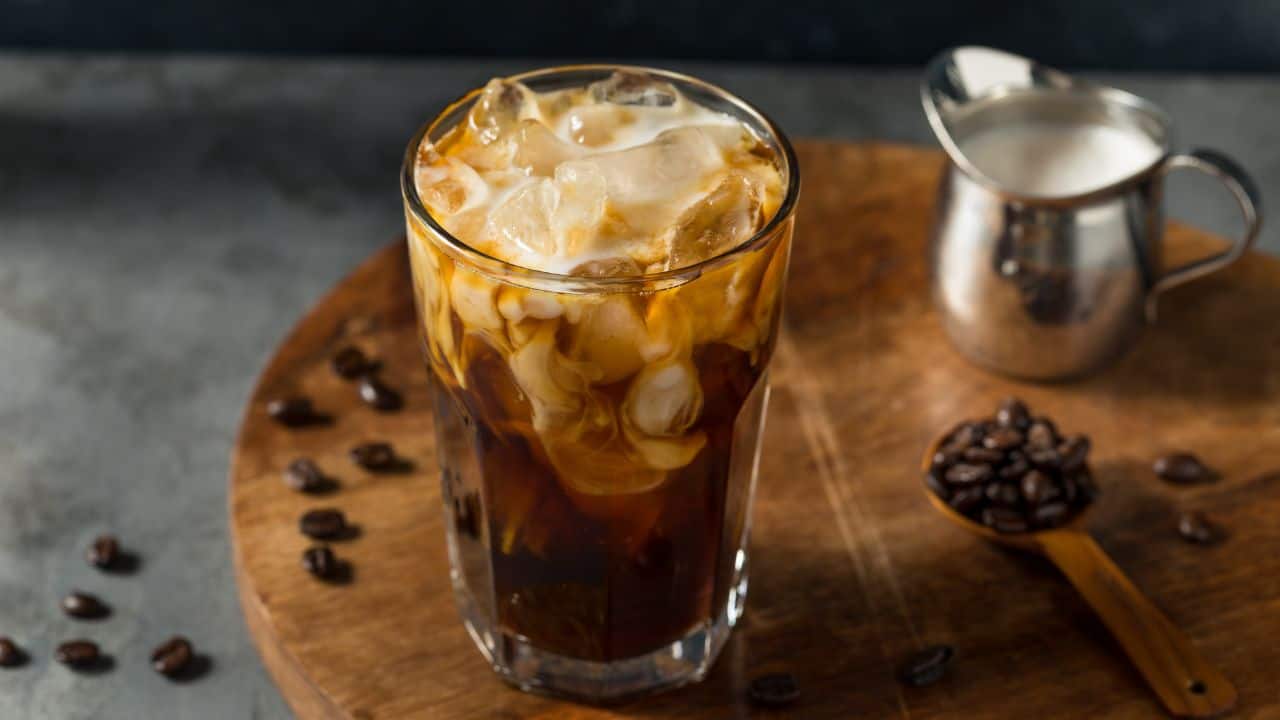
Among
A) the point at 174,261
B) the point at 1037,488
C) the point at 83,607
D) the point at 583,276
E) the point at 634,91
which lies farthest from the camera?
the point at 174,261

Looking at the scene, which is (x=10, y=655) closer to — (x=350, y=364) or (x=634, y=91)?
(x=350, y=364)

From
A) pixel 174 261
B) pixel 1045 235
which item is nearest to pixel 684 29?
pixel 174 261

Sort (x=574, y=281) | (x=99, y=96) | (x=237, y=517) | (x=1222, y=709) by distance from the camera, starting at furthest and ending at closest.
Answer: (x=99, y=96) → (x=237, y=517) → (x=1222, y=709) → (x=574, y=281)

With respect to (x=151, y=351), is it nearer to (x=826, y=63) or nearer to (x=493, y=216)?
(x=493, y=216)

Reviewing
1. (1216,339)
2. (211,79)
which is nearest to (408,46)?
(211,79)

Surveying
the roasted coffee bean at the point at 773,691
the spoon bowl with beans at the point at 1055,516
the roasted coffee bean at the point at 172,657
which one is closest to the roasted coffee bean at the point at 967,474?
the spoon bowl with beans at the point at 1055,516

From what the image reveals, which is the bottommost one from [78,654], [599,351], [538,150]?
[78,654]

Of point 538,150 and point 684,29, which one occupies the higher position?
point 538,150
